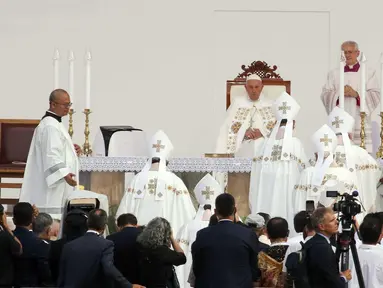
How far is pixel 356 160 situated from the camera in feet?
52.6

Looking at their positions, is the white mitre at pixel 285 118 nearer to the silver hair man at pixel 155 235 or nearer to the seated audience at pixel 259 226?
the seated audience at pixel 259 226

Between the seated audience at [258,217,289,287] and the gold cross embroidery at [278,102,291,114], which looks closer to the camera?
the seated audience at [258,217,289,287]

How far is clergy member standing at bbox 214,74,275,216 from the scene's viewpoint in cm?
1733

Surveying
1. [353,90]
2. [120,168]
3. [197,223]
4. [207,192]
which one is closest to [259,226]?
[197,223]

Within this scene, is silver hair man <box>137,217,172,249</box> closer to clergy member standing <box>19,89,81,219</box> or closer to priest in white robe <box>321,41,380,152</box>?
clergy member standing <box>19,89,81,219</box>

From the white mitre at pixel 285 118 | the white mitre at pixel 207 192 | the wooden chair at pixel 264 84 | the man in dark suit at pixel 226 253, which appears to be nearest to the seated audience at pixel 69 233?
the man in dark suit at pixel 226 253

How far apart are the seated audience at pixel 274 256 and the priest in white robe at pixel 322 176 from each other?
107 inches

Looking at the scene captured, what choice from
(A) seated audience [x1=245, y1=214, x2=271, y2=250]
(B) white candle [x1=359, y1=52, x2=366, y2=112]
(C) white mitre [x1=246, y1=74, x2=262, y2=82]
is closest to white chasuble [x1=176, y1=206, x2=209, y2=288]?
(A) seated audience [x1=245, y1=214, x2=271, y2=250]

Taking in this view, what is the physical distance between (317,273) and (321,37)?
10.6 m

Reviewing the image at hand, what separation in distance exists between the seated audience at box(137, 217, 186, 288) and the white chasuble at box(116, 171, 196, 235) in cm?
330

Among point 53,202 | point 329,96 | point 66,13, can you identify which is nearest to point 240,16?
point 66,13

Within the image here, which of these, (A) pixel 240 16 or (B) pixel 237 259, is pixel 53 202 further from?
(A) pixel 240 16

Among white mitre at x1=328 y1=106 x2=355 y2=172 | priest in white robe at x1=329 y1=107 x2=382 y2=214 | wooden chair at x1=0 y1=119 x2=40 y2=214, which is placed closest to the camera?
priest in white robe at x1=329 y1=107 x2=382 y2=214

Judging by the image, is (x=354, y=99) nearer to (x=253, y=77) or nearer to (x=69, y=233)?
(x=253, y=77)
